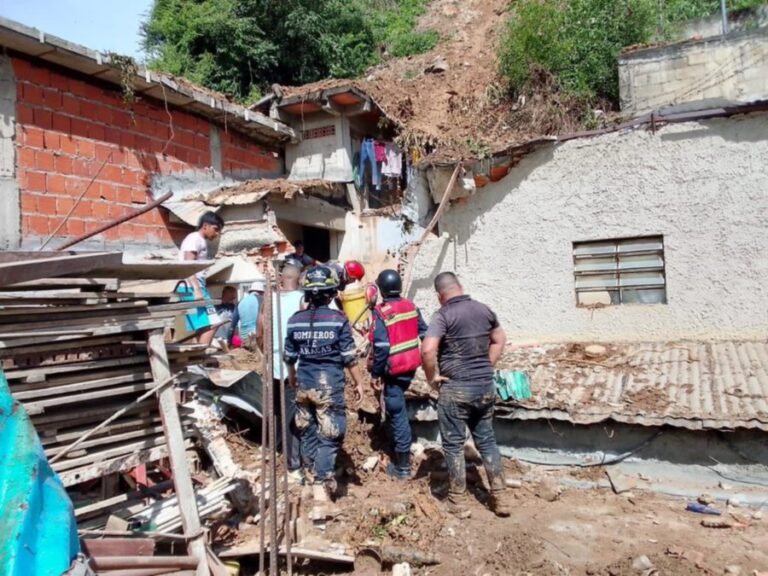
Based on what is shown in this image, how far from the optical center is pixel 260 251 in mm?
8750

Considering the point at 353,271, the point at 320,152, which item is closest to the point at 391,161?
the point at 320,152

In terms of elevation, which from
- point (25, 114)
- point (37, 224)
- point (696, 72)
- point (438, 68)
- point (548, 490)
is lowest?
point (548, 490)

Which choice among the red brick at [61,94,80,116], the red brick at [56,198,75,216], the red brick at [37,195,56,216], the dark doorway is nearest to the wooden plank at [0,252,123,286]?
the red brick at [37,195,56,216]

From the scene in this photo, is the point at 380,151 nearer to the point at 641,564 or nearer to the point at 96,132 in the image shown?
the point at 96,132

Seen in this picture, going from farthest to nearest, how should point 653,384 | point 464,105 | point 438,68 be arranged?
1. point 438,68
2. point 464,105
3. point 653,384

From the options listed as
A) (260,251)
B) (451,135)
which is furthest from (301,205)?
(451,135)

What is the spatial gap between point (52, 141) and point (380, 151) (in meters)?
5.58

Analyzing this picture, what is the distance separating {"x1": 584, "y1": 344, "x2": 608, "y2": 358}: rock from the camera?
22.1 feet

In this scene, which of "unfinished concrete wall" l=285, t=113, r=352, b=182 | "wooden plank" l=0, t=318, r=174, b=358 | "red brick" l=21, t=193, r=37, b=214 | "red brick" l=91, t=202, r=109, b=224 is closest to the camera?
"wooden plank" l=0, t=318, r=174, b=358

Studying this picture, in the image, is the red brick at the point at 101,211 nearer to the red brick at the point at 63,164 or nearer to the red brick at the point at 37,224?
the red brick at the point at 63,164

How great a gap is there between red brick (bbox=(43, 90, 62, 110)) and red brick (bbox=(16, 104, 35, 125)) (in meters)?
0.25

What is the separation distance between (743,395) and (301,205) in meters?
6.88

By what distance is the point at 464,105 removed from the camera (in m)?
9.75

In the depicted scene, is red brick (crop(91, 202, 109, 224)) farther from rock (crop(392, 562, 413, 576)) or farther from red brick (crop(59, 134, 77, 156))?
rock (crop(392, 562, 413, 576))
